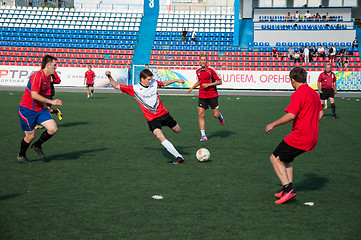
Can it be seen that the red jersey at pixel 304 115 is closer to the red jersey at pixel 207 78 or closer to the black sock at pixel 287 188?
the black sock at pixel 287 188

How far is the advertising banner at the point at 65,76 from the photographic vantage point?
31.2 metres

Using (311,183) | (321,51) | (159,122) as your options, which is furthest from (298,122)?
(321,51)

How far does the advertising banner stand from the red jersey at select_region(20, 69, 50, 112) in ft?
77.8

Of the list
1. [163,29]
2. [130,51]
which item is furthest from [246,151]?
[163,29]

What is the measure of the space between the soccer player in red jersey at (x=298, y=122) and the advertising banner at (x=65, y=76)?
1055 inches

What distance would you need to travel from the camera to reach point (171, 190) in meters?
6.32

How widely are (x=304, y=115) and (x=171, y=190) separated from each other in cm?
222

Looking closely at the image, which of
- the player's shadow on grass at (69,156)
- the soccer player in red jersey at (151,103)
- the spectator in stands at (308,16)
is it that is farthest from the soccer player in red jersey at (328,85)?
the spectator in stands at (308,16)

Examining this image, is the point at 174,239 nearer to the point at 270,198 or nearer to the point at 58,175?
the point at 270,198

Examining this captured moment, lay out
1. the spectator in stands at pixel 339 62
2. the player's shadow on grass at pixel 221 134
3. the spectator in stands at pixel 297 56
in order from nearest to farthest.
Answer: the player's shadow on grass at pixel 221 134
the spectator in stands at pixel 339 62
the spectator in stands at pixel 297 56

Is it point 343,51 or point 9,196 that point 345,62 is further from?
point 9,196

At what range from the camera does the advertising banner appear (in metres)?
31.2

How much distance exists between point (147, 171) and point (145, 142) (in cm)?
303

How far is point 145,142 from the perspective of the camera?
1055 cm
